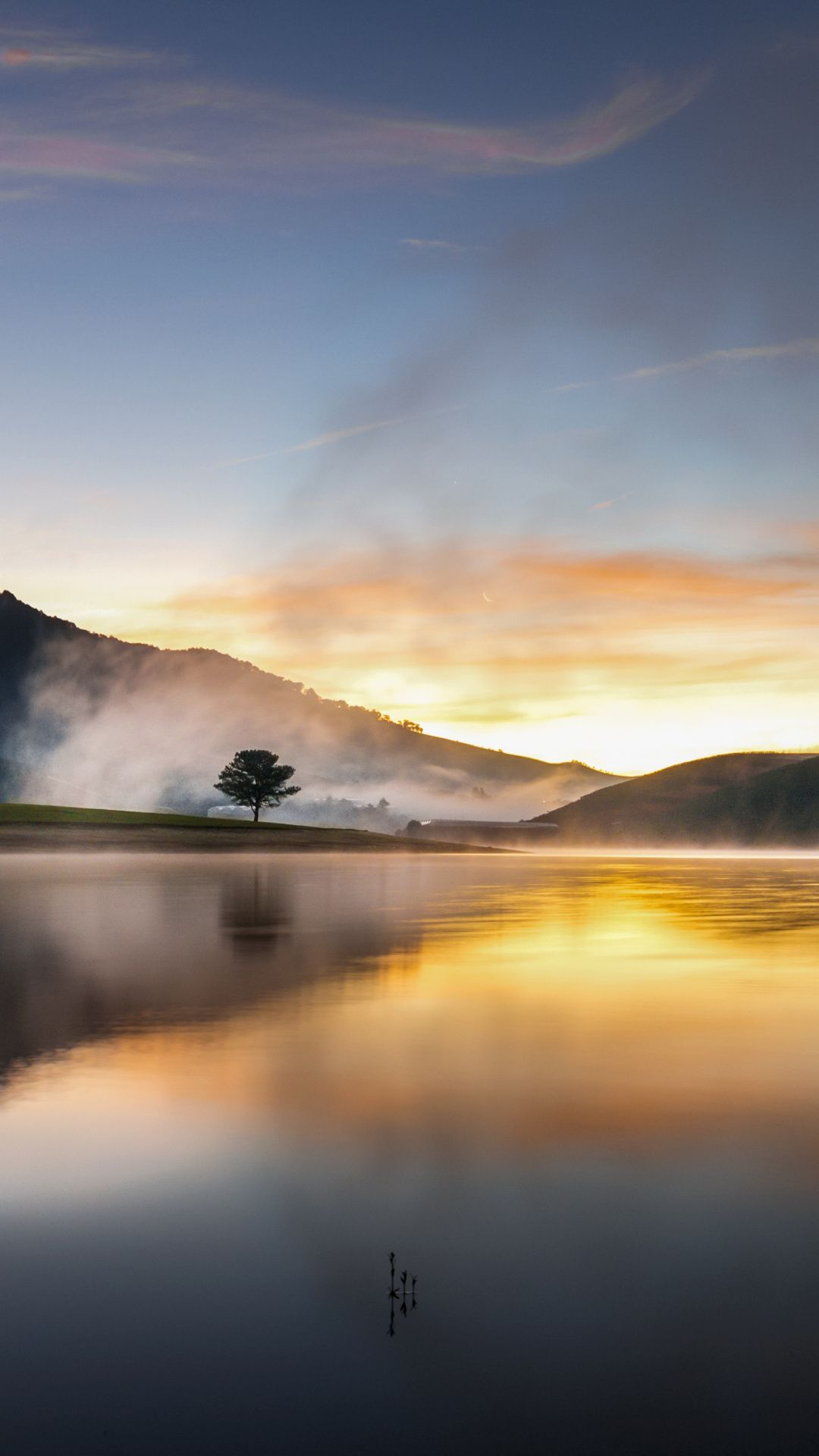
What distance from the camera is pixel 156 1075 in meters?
14.5

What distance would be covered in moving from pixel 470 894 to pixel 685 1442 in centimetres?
5213

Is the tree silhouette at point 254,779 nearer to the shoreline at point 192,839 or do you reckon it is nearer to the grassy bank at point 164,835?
the grassy bank at point 164,835

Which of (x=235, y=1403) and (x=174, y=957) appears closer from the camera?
(x=235, y=1403)

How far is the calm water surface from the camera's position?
6.53 metres

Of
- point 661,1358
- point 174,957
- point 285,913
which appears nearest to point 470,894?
point 285,913

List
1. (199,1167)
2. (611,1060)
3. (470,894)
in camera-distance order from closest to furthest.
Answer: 1. (199,1167)
2. (611,1060)
3. (470,894)

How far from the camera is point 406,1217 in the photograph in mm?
9320

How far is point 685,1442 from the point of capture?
20.4 ft

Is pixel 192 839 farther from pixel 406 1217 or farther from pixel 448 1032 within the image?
pixel 406 1217

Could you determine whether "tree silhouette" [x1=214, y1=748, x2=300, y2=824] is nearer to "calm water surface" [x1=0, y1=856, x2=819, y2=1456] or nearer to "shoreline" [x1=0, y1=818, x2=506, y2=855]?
"shoreline" [x1=0, y1=818, x2=506, y2=855]

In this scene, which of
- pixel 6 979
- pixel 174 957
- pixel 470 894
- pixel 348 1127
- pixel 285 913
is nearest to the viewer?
pixel 348 1127

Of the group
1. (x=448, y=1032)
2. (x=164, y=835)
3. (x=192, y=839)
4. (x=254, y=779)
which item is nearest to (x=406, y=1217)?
(x=448, y=1032)

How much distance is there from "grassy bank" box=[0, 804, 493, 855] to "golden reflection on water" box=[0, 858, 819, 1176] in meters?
89.3

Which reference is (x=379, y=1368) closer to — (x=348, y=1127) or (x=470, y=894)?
(x=348, y=1127)
